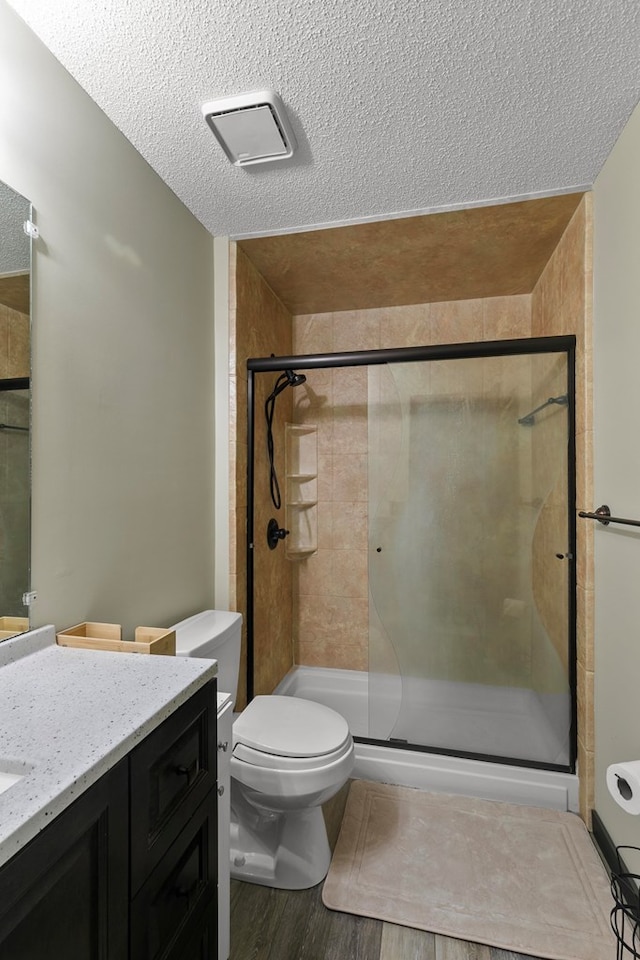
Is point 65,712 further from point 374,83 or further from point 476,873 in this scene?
point 374,83

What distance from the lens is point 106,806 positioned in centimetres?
67

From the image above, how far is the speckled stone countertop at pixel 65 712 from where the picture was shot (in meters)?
0.58

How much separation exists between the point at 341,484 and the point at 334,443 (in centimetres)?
25

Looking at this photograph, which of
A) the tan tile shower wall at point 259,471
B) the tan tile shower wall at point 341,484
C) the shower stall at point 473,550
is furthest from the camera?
the tan tile shower wall at point 341,484

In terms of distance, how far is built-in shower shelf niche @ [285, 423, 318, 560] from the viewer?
2.80 metres

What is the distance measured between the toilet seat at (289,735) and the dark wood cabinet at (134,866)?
1.50 feet

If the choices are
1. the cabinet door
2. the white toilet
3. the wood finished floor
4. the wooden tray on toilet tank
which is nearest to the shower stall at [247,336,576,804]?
the white toilet

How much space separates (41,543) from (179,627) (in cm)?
65

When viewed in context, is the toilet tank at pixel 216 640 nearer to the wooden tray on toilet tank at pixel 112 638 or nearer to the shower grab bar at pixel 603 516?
the wooden tray on toilet tank at pixel 112 638

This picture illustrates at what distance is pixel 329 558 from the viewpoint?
9.37 feet

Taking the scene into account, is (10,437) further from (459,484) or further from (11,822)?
(459,484)

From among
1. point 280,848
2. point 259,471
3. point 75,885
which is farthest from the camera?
point 259,471

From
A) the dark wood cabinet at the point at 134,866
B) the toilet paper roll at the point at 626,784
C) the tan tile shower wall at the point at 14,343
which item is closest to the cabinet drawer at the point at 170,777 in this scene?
the dark wood cabinet at the point at 134,866

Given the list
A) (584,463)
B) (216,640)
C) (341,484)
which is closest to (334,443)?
(341,484)
